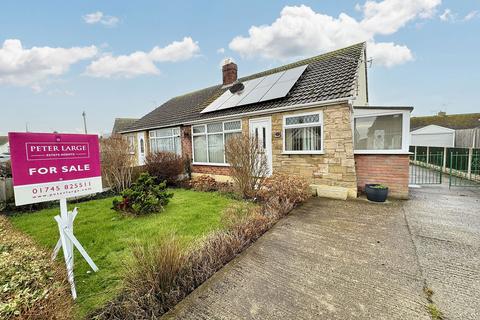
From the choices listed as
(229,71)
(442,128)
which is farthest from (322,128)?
(442,128)

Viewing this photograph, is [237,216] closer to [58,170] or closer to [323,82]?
[58,170]

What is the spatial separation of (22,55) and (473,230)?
858 inches

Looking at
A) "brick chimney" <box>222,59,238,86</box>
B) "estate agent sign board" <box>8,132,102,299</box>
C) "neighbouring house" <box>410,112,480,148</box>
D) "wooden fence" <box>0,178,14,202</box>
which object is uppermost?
"brick chimney" <box>222,59,238,86</box>

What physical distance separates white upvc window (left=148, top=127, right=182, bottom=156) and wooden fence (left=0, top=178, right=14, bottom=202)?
242 inches

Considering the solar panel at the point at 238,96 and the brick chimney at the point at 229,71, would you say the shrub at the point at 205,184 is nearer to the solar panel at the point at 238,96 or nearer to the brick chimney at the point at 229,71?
the solar panel at the point at 238,96

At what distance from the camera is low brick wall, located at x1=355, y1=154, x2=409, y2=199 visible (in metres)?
6.90

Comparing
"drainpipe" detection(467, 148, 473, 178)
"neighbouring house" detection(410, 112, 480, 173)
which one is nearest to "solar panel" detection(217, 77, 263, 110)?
"neighbouring house" detection(410, 112, 480, 173)

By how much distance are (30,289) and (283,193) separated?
18.1 ft

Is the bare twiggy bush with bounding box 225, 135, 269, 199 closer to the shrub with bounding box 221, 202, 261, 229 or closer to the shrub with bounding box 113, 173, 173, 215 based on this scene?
the shrub with bounding box 221, 202, 261, 229

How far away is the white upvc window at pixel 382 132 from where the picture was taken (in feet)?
23.1

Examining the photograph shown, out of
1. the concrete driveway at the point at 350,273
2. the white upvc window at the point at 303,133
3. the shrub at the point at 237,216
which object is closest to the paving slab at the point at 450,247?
the concrete driveway at the point at 350,273

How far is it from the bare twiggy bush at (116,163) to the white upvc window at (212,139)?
3.25 metres

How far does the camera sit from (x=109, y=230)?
4914 mm

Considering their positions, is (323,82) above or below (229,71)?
below
